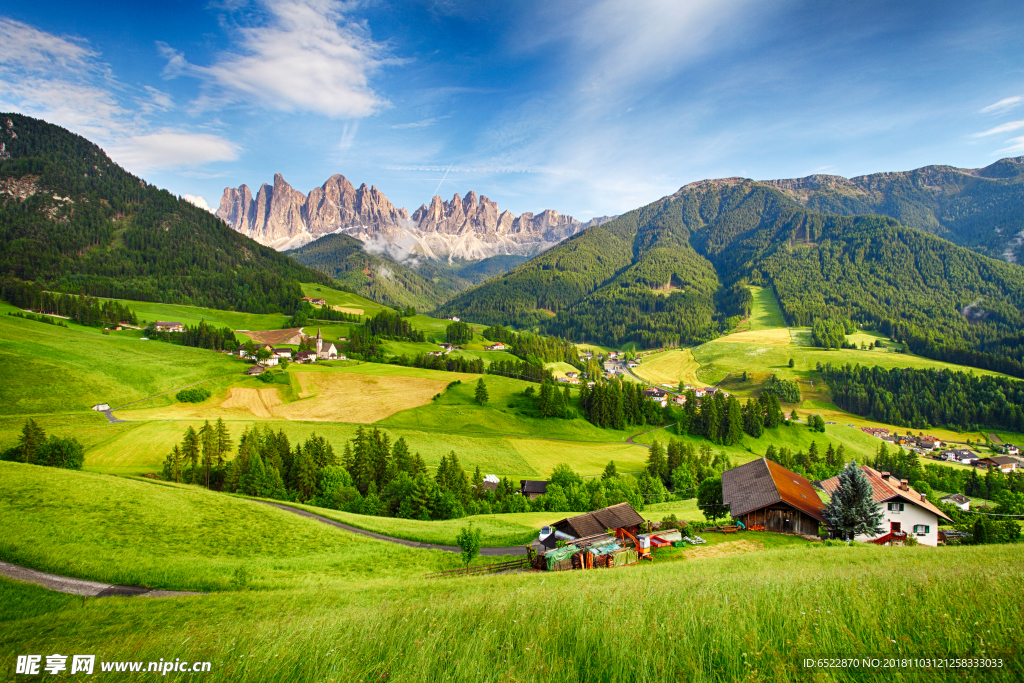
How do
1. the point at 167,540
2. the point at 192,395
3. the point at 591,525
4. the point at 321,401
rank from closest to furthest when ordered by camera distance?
1. the point at 167,540
2. the point at 591,525
3. the point at 192,395
4. the point at 321,401

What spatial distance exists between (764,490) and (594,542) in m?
16.4

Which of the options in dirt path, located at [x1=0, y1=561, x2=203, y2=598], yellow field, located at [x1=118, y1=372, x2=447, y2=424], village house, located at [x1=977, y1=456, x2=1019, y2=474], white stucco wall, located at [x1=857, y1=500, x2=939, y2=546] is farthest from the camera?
village house, located at [x1=977, y1=456, x2=1019, y2=474]

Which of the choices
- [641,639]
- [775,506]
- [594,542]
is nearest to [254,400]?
[594,542]

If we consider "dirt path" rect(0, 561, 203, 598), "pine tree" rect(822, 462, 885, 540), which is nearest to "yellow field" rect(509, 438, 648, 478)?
"pine tree" rect(822, 462, 885, 540)

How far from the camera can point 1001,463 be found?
94250 mm

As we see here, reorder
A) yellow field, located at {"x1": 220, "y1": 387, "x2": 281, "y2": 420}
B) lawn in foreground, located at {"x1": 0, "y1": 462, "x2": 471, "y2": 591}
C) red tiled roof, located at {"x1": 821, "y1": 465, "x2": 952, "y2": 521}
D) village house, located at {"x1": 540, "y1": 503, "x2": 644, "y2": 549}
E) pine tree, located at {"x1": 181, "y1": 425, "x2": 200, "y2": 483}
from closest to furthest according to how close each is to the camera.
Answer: lawn in foreground, located at {"x1": 0, "y1": 462, "x2": 471, "y2": 591} → village house, located at {"x1": 540, "y1": 503, "x2": 644, "y2": 549} → red tiled roof, located at {"x1": 821, "y1": 465, "x2": 952, "y2": 521} → pine tree, located at {"x1": 181, "y1": 425, "x2": 200, "y2": 483} → yellow field, located at {"x1": 220, "y1": 387, "x2": 281, "y2": 420}

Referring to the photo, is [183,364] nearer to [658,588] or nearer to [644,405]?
[644,405]

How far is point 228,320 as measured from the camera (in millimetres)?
161000

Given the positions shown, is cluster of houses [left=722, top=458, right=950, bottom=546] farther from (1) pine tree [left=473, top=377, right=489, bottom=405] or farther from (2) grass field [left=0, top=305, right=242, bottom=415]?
(2) grass field [left=0, top=305, right=242, bottom=415]

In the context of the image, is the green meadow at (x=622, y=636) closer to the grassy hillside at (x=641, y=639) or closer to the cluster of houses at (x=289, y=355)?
the grassy hillside at (x=641, y=639)

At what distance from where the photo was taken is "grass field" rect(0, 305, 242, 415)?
7200cm

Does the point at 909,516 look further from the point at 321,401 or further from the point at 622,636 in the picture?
the point at 321,401

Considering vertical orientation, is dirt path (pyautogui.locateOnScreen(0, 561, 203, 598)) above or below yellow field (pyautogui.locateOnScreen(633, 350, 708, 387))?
above

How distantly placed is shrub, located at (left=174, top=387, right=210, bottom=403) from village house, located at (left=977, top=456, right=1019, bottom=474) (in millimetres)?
164056
